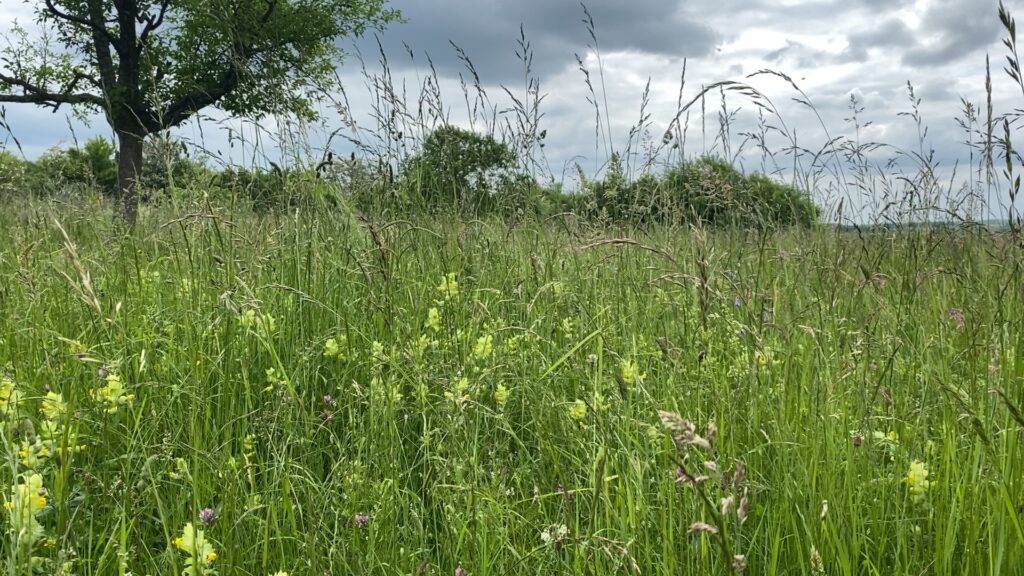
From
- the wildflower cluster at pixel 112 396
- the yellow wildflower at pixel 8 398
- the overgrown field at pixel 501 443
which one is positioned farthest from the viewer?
the wildflower cluster at pixel 112 396

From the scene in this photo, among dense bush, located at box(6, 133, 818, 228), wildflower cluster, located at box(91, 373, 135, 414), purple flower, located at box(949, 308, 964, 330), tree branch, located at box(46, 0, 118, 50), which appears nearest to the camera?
wildflower cluster, located at box(91, 373, 135, 414)

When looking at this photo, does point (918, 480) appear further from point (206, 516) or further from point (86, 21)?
point (86, 21)

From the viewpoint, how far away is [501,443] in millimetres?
1966

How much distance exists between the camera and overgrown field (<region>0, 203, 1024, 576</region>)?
4.39ft

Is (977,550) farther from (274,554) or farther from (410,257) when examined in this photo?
(410,257)

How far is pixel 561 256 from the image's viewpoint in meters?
3.62

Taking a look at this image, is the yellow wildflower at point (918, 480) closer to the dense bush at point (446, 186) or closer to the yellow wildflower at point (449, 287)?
the dense bush at point (446, 186)

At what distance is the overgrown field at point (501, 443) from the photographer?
1338mm

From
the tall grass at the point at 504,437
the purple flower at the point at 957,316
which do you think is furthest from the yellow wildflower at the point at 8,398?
the purple flower at the point at 957,316

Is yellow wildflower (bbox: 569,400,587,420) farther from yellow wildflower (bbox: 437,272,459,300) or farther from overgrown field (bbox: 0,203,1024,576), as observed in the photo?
yellow wildflower (bbox: 437,272,459,300)

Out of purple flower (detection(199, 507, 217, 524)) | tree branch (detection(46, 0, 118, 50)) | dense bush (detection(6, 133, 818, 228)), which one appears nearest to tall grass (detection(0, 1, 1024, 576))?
purple flower (detection(199, 507, 217, 524))

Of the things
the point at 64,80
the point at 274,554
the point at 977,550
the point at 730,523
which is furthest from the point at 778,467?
the point at 64,80

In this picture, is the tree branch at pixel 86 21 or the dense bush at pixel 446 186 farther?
the tree branch at pixel 86 21

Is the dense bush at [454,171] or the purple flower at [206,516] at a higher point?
the dense bush at [454,171]
